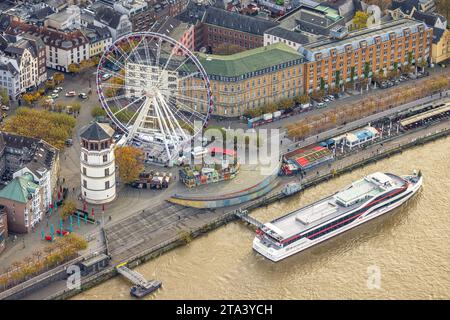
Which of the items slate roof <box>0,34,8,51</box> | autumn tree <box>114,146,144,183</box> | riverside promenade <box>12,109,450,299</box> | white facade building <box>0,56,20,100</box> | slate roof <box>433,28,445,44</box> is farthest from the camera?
slate roof <box>433,28,445,44</box>

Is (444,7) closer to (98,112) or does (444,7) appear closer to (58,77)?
(98,112)

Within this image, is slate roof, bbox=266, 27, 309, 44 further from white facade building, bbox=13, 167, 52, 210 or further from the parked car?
white facade building, bbox=13, 167, 52, 210

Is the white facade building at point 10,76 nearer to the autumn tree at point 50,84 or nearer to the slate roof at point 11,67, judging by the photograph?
the slate roof at point 11,67

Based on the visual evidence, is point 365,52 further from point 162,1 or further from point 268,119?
point 162,1

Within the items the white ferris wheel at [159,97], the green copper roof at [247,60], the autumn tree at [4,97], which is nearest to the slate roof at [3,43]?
the autumn tree at [4,97]

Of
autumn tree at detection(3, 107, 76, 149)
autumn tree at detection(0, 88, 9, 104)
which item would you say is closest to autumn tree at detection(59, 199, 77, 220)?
autumn tree at detection(3, 107, 76, 149)

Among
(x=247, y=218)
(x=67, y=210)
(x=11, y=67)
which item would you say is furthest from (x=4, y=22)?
(x=247, y=218)
